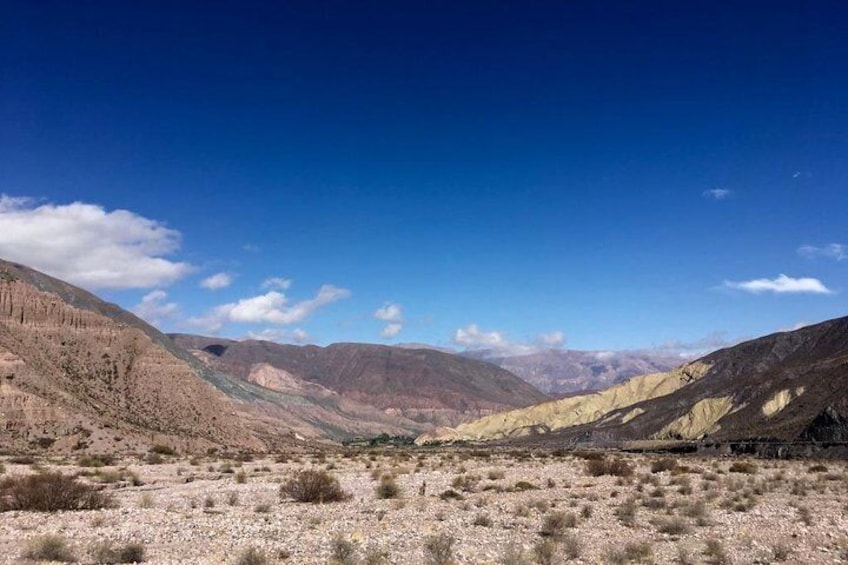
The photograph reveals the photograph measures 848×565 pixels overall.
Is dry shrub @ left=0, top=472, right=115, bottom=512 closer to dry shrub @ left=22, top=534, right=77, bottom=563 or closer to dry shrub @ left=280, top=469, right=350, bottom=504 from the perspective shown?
dry shrub @ left=280, top=469, right=350, bottom=504

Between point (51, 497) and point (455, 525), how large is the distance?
12680 millimetres

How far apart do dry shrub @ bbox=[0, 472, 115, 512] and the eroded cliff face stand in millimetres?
50392

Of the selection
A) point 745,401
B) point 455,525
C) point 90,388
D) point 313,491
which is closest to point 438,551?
point 455,525

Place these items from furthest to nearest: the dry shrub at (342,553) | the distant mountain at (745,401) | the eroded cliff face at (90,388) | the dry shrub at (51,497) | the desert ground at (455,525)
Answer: the distant mountain at (745,401), the eroded cliff face at (90,388), the dry shrub at (51,497), the desert ground at (455,525), the dry shrub at (342,553)

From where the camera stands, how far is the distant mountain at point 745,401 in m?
88.1

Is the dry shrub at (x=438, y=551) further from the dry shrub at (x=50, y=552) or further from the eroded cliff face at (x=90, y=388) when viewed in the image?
the eroded cliff face at (x=90, y=388)

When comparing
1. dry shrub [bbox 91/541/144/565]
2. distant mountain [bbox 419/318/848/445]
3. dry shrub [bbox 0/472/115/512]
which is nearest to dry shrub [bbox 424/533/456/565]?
dry shrub [bbox 91/541/144/565]

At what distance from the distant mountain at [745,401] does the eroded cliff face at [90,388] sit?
71365 mm

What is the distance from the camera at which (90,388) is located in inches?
3497

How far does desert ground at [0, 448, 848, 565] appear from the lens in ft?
47.6

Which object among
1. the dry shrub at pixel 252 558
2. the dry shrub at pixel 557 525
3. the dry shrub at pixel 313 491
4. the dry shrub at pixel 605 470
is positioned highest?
the dry shrub at pixel 252 558

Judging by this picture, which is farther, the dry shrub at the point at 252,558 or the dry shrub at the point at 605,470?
the dry shrub at the point at 605,470

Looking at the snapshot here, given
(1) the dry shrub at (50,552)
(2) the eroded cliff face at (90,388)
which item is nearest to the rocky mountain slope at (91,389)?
(2) the eroded cliff face at (90,388)

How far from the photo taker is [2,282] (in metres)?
102
